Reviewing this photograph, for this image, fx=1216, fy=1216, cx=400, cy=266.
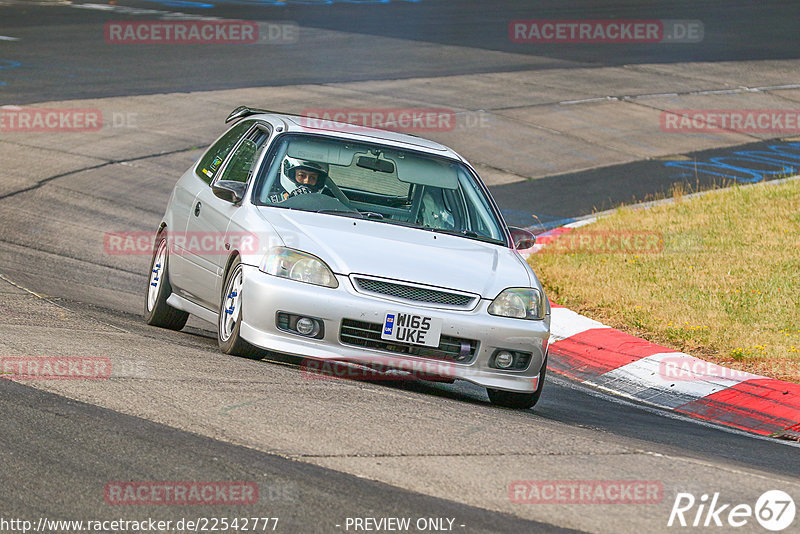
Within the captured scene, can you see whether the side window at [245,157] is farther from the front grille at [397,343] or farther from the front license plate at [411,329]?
the front license plate at [411,329]

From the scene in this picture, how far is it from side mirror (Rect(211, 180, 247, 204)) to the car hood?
0.83 ft

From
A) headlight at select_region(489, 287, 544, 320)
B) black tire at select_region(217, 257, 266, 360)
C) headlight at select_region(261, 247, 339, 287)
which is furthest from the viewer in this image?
black tire at select_region(217, 257, 266, 360)

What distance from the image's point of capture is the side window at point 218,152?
892 centimetres

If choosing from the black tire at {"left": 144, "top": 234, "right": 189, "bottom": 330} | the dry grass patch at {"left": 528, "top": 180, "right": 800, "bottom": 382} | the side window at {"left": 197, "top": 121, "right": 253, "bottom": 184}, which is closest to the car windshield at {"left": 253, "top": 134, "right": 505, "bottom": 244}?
the side window at {"left": 197, "top": 121, "right": 253, "bottom": 184}

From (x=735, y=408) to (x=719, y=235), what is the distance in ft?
17.9

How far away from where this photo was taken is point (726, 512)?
529 cm

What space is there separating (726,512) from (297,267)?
2.93 m

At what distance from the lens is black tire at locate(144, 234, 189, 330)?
8.87 metres

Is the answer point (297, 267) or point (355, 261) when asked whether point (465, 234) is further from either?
point (297, 267)

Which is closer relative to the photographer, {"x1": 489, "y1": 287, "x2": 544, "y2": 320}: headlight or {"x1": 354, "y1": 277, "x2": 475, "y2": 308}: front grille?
{"x1": 354, "y1": 277, "x2": 475, "y2": 308}: front grille

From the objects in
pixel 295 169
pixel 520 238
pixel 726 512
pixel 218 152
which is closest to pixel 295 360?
pixel 295 169

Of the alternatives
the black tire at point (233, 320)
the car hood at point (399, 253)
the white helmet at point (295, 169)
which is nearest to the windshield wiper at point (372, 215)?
the car hood at point (399, 253)

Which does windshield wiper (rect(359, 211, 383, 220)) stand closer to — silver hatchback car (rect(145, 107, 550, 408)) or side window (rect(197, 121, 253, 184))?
silver hatchback car (rect(145, 107, 550, 408))

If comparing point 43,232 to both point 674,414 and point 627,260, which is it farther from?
point 674,414
